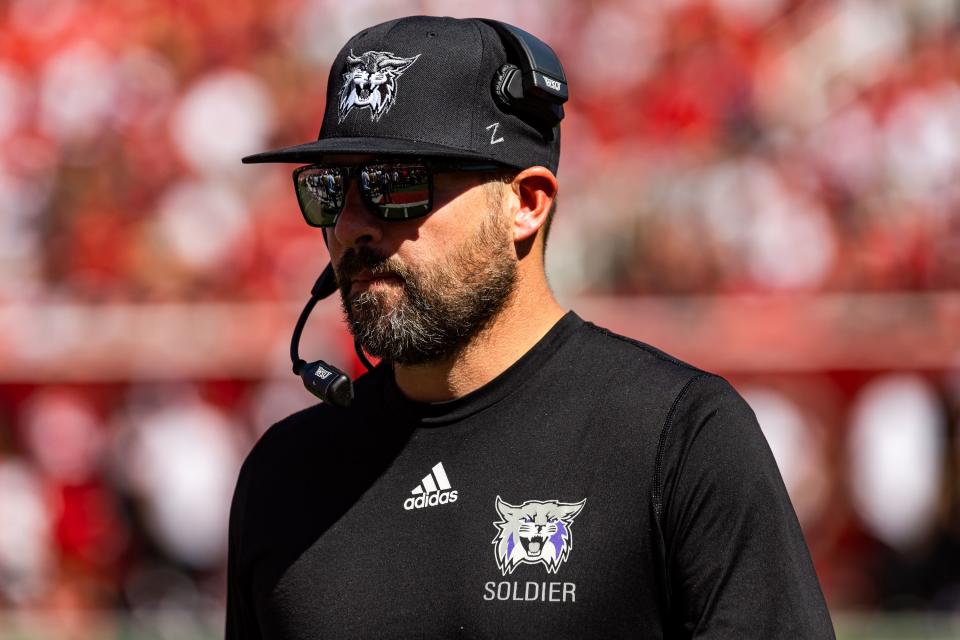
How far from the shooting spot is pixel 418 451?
213cm

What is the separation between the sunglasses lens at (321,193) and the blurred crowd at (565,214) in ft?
16.9

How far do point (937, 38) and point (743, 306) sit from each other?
2276mm

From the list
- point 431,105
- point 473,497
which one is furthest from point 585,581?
point 431,105

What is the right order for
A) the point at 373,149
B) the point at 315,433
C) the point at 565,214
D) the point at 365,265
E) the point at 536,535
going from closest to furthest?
1. the point at 536,535
2. the point at 373,149
3. the point at 365,265
4. the point at 315,433
5. the point at 565,214

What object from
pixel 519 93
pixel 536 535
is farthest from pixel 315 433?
pixel 519 93

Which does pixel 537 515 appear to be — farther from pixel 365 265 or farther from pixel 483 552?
pixel 365 265

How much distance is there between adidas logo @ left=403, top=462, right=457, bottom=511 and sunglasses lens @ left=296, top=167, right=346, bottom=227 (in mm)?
452

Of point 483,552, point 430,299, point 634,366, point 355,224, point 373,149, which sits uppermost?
point 373,149

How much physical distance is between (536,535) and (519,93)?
2.32 feet

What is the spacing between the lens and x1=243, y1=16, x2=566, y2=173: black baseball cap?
211 cm

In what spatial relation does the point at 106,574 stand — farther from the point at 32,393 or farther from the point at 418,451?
the point at 418,451

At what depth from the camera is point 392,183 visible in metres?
2.10

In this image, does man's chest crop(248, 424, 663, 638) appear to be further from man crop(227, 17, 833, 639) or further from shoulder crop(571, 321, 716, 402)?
shoulder crop(571, 321, 716, 402)

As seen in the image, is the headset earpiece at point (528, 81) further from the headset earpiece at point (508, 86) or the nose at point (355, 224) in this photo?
the nose at point (355, 224)
